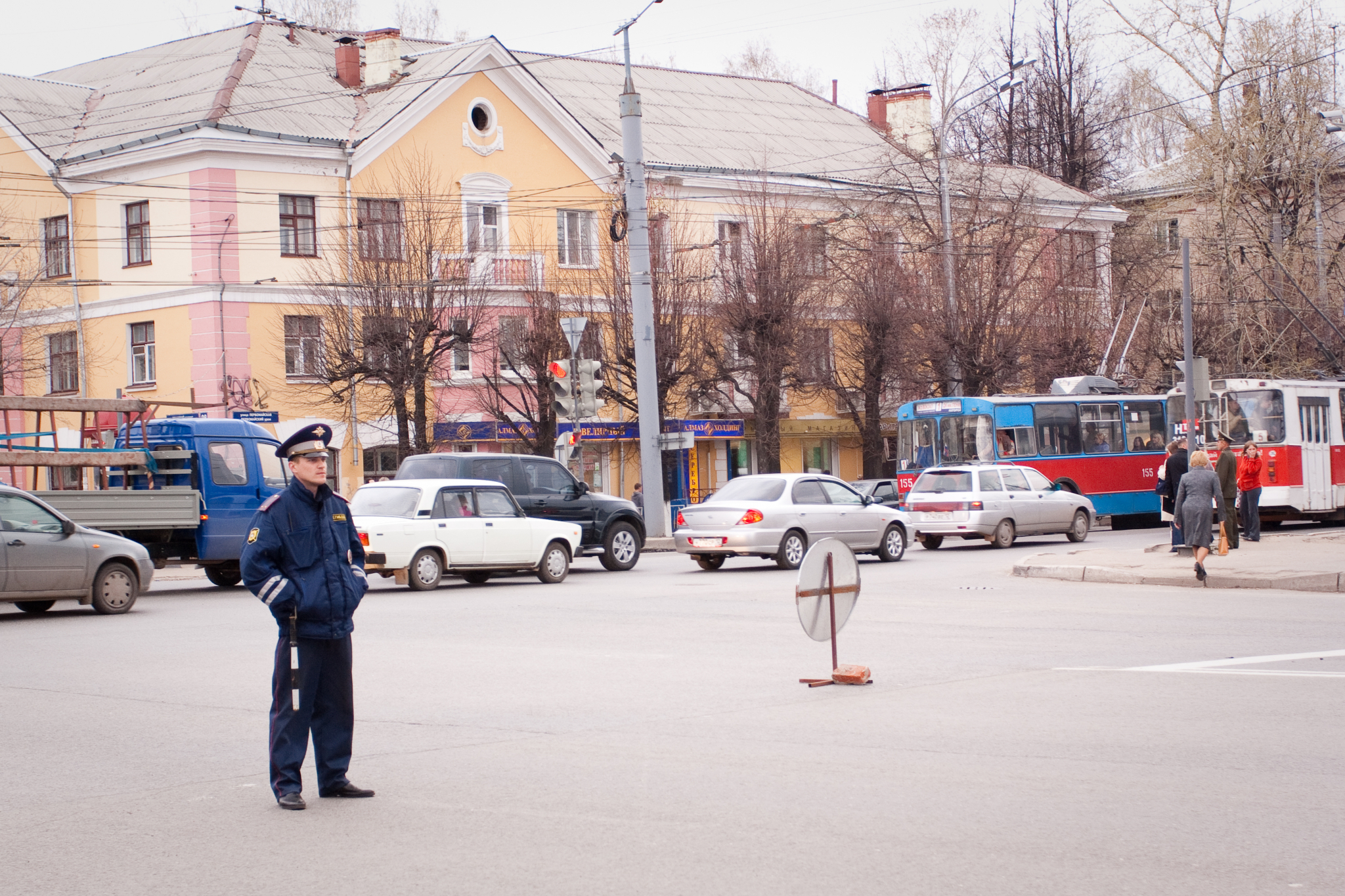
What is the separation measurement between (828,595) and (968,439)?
25219 mm

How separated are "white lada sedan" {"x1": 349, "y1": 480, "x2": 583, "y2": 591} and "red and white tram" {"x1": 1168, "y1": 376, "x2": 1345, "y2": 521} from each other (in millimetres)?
16183

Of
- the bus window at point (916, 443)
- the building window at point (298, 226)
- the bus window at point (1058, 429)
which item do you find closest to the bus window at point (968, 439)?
the bus window at point (916, 443)

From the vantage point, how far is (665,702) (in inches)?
415

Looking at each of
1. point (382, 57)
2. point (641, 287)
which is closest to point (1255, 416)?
point (641, 287)

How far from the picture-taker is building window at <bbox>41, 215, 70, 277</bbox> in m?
43.1

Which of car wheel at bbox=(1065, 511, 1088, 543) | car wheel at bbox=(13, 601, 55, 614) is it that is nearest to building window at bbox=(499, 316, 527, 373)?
car wheel at bbox=(1065, 511, 1088, 543)

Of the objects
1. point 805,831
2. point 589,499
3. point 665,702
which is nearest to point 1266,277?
point 589,499

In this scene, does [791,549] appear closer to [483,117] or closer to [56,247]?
[483,117]

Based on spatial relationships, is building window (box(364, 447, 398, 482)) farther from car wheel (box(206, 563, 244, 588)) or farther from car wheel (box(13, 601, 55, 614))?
car wheel (box(13, 601, 55, 614))

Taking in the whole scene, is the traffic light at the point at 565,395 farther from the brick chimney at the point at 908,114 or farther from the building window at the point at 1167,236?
the brick chimney at the point at 908,114

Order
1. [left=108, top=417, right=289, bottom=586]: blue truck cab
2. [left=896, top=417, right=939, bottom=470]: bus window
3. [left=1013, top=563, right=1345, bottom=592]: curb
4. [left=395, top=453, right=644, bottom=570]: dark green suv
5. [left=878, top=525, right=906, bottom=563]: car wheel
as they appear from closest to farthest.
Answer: [left=1013, top=563, right=1345, bottom=592]: curb, [left=108, top=417, right=289, bottom=586]: blue truck cab, [left=395, top=453, right=644, bottom=570]: dark green suv, [left=878, top=525, right=906, bottom=563]: car wheel, [left=896, top=417, right=939, bottom=470]: bus window

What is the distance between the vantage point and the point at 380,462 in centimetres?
4253

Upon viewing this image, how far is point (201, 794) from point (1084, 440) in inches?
1266

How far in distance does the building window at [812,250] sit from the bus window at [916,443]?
300 inches
